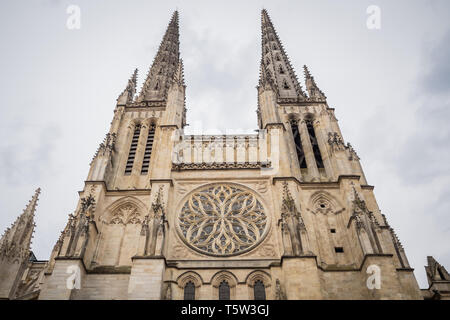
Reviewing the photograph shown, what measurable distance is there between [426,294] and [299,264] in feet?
20.3

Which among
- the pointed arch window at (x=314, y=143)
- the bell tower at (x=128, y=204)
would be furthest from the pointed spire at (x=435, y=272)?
the bell tower at (x=128, y=204)

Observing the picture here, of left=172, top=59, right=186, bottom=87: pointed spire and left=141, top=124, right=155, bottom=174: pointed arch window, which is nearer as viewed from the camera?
left=141, top=124, right=155, bottom=174: pointed arch window

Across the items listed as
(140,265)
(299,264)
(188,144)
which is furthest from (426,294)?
(188,144)

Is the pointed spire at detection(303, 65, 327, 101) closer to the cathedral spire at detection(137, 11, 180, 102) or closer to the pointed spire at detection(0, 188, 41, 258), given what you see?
the cathedral spire at detection(137, 11, 180, 102)

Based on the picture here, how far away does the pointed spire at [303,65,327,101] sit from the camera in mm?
24698

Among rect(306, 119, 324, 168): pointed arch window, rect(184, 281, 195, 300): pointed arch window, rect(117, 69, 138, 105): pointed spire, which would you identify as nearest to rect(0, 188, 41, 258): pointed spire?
rect(184, 281, 195, 300): pointed arch window

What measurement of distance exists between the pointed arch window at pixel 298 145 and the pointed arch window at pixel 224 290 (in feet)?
26.9

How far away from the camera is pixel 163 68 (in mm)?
32000

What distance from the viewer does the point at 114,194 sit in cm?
1856

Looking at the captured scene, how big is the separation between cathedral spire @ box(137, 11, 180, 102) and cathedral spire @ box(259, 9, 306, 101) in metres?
6.79

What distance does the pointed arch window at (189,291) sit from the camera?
14.7 m

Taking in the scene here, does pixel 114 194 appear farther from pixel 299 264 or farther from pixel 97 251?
pixel 299 264
